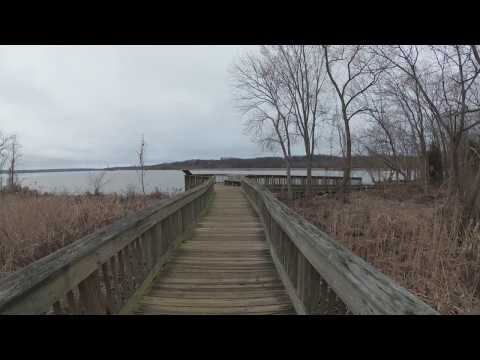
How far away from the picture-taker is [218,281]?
3.25 m

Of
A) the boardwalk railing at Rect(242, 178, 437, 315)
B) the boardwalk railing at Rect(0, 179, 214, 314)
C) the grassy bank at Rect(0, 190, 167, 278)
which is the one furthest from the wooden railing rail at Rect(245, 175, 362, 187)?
the boardwalk railing at Rect(242, 178, 437, 315)

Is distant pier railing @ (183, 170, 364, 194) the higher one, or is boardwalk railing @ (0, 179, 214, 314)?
distant pier railing @ (183, 170, 364, 194)

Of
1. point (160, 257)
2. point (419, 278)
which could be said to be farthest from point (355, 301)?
point (419, 278)

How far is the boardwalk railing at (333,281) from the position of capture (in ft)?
3.32

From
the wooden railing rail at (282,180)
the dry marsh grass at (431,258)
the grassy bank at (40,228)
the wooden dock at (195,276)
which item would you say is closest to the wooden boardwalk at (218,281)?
the wooden dock at (195,276)

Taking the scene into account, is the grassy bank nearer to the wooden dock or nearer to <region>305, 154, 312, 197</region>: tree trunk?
the wooden dock

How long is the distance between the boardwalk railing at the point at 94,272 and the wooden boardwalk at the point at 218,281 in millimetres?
261

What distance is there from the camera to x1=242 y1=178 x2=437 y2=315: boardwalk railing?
1012 millimetres

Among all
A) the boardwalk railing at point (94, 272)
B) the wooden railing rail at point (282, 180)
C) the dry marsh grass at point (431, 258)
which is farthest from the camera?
the wooden railing rail at point (282, 180)

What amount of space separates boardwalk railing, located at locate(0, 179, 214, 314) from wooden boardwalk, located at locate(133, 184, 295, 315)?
0.86ft

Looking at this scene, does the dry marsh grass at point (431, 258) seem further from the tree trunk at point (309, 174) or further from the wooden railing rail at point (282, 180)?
the wooden railing rail at point (282, 180)

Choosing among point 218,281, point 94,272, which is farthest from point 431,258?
point 94,272
